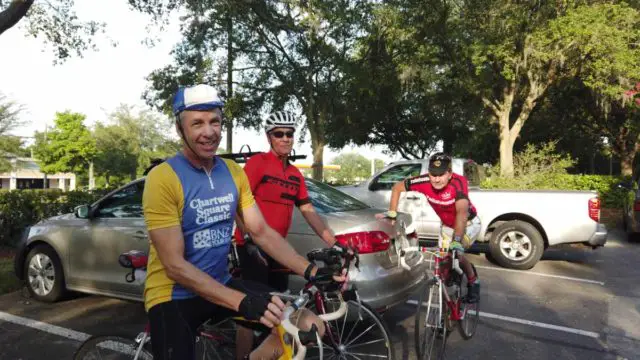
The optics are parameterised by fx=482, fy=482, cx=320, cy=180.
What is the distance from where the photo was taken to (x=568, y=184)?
1880 cm

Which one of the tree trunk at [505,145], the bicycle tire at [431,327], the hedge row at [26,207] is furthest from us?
the tree trunk at [505,145]

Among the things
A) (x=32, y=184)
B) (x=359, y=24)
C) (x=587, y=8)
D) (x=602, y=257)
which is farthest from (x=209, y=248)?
(x=32, y=184)

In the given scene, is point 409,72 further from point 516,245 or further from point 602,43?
point 516,245

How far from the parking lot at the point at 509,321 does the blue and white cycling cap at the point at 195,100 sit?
2.05 m

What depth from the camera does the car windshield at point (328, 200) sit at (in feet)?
15.5

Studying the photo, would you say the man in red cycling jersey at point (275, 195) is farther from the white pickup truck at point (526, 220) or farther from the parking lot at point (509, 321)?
the white pickup truck at point (526, 220)

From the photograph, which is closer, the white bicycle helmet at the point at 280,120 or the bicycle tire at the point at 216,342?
the bicycle tire at the point at 216,342

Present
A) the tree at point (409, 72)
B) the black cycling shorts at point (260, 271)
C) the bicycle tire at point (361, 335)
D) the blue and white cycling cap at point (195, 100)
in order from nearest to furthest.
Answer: the blue and white cycling cap at point (195, 100) → the bicycle tire at point (361, 335) → the black cycling shorts at point (260, 271) → the tree at point (409, 72)

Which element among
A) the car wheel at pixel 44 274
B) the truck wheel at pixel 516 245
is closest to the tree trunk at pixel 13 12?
the car wheel at pixel 44 274

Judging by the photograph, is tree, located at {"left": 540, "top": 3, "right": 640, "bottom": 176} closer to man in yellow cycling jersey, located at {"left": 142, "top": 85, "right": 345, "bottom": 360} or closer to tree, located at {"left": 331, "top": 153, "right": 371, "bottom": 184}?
man in yellow cycling jersey, located at {"left": 142, "top": 85, "right": 345, "bottom": 360}

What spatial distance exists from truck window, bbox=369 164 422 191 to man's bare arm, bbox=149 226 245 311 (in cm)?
747

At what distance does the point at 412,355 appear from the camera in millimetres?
4211

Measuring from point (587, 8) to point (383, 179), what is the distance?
12.2 m

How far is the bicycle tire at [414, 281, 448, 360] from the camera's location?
3834 mm
